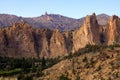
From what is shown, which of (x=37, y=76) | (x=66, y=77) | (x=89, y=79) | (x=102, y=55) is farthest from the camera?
(x=37, y=76)

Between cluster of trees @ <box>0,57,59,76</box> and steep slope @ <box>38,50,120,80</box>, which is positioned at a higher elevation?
steep slope @ <box>38,50,120,80</box>

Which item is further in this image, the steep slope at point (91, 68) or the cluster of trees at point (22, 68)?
the cluster of trees at point (22, 68)

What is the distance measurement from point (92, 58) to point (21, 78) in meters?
23.6

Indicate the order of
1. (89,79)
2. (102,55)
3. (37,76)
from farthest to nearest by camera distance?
(37,76)
(102,55)
(89,79)

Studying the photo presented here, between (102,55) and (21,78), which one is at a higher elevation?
(102,55)

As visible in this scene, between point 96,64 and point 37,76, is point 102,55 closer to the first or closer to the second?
point 96,64

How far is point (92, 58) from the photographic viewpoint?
106 meters

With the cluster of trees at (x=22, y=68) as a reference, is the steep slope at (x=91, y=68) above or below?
above

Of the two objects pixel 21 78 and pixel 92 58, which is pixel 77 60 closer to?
pixel 92 58

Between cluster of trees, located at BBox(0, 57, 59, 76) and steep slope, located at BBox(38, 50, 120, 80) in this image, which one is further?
cluster of trees, located at BBox(0, 57, 59, 76)

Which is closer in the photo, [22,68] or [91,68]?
[91,68]

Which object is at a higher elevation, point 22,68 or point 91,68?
point 91,68

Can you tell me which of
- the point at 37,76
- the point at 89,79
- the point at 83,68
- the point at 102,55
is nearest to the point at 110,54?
the point at 102,55

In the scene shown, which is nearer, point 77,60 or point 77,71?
point 77,71
